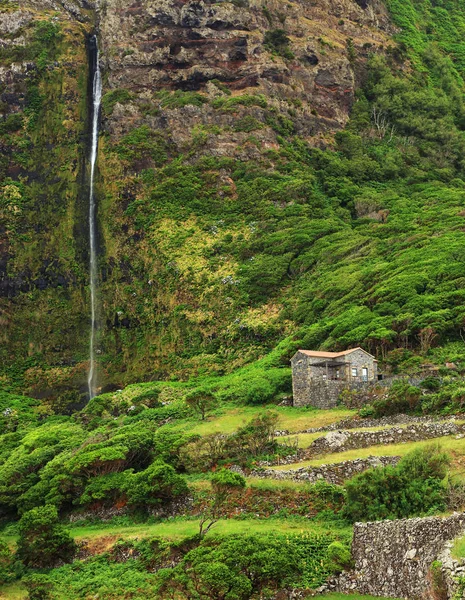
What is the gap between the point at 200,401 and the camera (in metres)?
52.3

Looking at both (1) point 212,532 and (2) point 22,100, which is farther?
(2) point 22,100

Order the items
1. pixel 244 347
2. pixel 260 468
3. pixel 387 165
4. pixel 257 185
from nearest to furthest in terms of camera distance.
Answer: pixel 260 468 < pixel 244 347 < pixel 257 185 < pixel 387 165

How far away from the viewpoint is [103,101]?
338 ft

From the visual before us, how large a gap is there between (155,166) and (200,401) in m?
50.3

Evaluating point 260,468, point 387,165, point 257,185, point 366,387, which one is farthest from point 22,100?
point 260,468

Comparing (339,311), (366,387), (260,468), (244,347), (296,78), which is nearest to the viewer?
(260,468)

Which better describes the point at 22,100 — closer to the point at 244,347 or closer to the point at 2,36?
the point at 2,36

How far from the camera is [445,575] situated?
17.4 metres

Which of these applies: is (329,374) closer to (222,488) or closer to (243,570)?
(222,488)

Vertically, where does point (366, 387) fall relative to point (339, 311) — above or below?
below

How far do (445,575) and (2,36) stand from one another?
352 ft

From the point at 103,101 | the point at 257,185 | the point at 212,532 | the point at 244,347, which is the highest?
the point at 103,101

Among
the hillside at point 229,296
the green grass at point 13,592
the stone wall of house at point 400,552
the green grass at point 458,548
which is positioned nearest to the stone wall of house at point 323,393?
the hillside at point 229,296

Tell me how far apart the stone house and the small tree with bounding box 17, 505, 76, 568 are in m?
22.6
